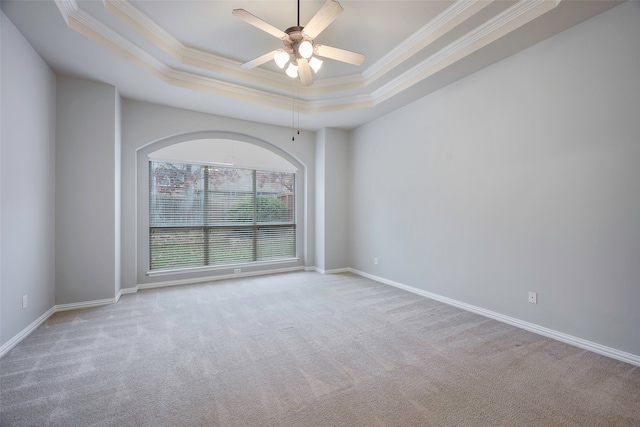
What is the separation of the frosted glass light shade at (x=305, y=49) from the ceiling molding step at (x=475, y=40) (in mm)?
1674

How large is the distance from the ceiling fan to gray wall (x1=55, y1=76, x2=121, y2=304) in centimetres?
226

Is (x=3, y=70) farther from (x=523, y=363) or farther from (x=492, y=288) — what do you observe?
(x=492, y=288)

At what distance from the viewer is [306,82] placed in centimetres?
317

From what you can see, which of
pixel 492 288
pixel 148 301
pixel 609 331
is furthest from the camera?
pixel 148 301

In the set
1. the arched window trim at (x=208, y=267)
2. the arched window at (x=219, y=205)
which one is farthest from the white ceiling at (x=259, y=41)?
the arched window at (x=219, y=205)

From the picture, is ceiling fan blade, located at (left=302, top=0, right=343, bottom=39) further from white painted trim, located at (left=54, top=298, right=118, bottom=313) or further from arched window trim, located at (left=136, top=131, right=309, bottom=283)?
white painted trim, located at (left=54, top=298, right=118, bottom=313)

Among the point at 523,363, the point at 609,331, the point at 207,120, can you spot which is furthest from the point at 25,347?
the point at 609,331

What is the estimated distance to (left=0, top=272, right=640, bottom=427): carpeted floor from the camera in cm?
174

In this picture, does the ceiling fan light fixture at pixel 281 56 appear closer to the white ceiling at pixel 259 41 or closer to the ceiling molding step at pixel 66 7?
the white ceiling at pixel 259 41

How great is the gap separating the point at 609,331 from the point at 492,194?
1.60 m

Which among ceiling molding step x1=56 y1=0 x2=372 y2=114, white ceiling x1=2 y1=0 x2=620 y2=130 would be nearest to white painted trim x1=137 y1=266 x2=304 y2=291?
white ceiling x1=2 y1=0 x2=620 y2=130

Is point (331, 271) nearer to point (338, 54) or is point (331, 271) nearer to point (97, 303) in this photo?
point (97, 303)

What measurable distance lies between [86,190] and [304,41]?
131 inches

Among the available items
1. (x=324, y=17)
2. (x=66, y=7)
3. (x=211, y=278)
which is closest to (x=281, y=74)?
(x=324, y=17)
